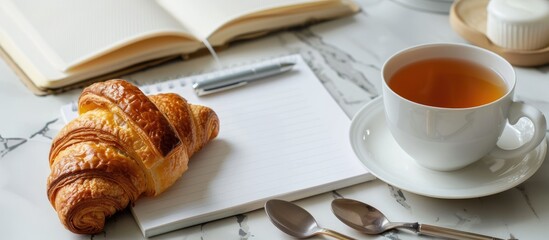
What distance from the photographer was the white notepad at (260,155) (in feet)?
3.14

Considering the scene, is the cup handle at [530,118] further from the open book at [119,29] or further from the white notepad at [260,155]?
the open book at [119,29]

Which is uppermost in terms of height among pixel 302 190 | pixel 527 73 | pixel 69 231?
pixel 69 231

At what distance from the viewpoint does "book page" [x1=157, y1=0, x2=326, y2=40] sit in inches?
52.3

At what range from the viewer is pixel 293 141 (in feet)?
3.51

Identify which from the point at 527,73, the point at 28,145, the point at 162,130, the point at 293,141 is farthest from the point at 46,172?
the point at 527,73

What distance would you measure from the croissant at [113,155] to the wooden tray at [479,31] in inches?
21.4

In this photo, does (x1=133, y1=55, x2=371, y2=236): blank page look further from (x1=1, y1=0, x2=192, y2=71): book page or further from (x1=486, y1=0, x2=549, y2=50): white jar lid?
(x1=486, y1=0, x2=549, y2=50): white jar lid

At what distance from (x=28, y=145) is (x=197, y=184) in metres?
0.30

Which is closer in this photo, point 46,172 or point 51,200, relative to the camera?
point 51,200

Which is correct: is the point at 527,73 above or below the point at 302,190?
below

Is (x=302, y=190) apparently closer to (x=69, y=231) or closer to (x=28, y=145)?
(x=69, y=231)

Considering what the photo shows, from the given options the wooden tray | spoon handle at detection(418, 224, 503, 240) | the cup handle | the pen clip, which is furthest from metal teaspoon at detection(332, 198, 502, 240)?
the wooden tray

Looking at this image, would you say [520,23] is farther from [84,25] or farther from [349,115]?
[84,25]

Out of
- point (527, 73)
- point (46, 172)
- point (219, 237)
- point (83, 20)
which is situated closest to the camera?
point (219, 237)
